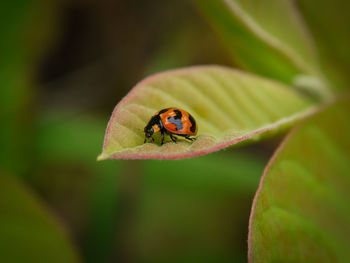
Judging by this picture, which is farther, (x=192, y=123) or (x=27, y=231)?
(x=27, y=231)

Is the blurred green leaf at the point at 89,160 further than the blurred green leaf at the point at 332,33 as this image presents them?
Yes

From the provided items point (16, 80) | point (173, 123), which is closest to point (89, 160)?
point (16, 80)

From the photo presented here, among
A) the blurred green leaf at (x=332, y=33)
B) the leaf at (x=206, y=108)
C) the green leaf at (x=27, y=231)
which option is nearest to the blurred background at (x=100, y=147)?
the green leaf at (x=27, y=231)

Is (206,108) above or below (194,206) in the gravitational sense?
above

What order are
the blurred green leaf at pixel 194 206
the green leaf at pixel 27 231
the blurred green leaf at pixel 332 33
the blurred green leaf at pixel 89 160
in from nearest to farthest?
the green leaf at pixel 27 231
the blurred green leaf at pixel 332 33
the blurred green leaf at pixel 89 160
the blurred green leaf at pixel 194 206

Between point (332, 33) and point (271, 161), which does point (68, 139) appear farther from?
point (271, 161)

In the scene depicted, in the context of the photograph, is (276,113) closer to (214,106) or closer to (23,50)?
(214,106)

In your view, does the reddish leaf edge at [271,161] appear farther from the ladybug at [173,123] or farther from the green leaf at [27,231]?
the green leaf at [27,231]
